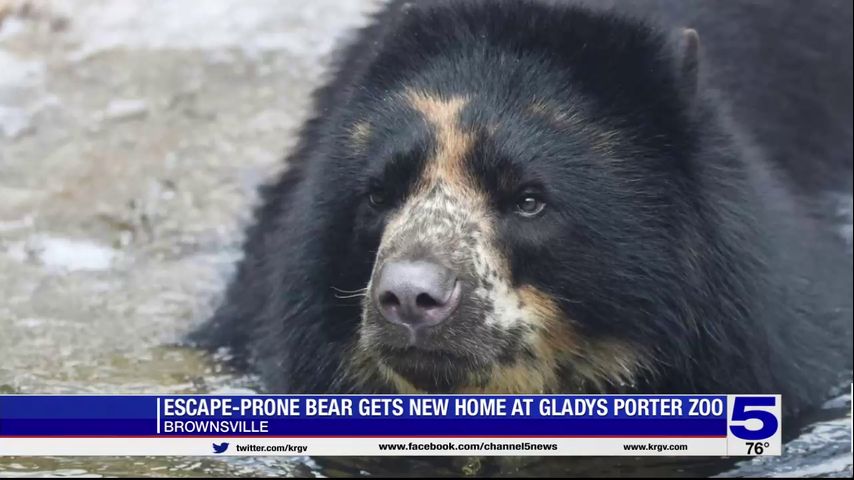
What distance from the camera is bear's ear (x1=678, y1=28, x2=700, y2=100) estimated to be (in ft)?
16.5

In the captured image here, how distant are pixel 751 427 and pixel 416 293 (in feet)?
3.28

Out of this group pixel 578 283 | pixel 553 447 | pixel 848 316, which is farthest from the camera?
pixel 848 316

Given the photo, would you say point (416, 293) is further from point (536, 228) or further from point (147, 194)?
point (147, 194)

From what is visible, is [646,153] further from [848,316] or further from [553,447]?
[848,316]

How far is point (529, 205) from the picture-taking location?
15.8ft

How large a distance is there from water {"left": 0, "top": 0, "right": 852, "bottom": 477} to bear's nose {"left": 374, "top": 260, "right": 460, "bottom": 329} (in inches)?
33.0

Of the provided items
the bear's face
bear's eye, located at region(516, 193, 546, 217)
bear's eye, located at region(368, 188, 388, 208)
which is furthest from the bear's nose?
bear's eye, located at region(368, 188, 388, 208)

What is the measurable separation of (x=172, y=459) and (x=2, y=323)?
A: 1189 millimetres

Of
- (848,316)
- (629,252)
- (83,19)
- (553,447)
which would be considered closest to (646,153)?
(629,252)

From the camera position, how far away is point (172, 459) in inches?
187

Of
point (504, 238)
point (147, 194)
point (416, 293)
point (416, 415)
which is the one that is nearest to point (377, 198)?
point (504, 238)

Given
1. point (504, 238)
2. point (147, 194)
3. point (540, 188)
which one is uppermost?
point (540, 188)

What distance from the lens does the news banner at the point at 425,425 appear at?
4363 millimetres

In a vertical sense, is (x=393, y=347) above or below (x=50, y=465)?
above
